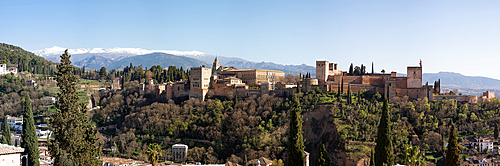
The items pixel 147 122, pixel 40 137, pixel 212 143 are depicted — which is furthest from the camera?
pixel 40 137

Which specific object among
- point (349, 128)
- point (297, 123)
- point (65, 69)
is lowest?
point (349, 128)

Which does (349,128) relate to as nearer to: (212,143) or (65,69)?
(212,143)

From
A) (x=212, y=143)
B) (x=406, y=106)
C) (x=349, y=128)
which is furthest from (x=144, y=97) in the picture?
(x=406, y=106)

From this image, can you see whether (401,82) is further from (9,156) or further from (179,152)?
(9,156)

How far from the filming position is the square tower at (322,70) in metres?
51.8

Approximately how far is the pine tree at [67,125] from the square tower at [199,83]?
36.6m

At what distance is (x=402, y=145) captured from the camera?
37812 millimetres

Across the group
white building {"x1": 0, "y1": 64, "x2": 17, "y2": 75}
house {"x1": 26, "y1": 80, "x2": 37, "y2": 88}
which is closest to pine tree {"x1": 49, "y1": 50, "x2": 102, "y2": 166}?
house {"x1": 26, "y1": 80, "x2": 37, "y2": 88}

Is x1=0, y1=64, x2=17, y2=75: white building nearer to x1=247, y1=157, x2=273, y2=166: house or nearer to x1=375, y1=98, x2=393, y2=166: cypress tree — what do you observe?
x1=247, y1=157, x2=273, y2=166: house

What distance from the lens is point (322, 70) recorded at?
171ft

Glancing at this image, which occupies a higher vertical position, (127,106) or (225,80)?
(225,80)

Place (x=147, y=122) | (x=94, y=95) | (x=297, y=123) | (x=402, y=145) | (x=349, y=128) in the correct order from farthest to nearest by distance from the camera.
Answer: (x=94, y=95) → (x=147, y=122) → (x=349, y=128) → (x=402, y=145) → (x=297, y=123)

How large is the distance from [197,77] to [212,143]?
37.4 ft

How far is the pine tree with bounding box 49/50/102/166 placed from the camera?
51.5 ft
